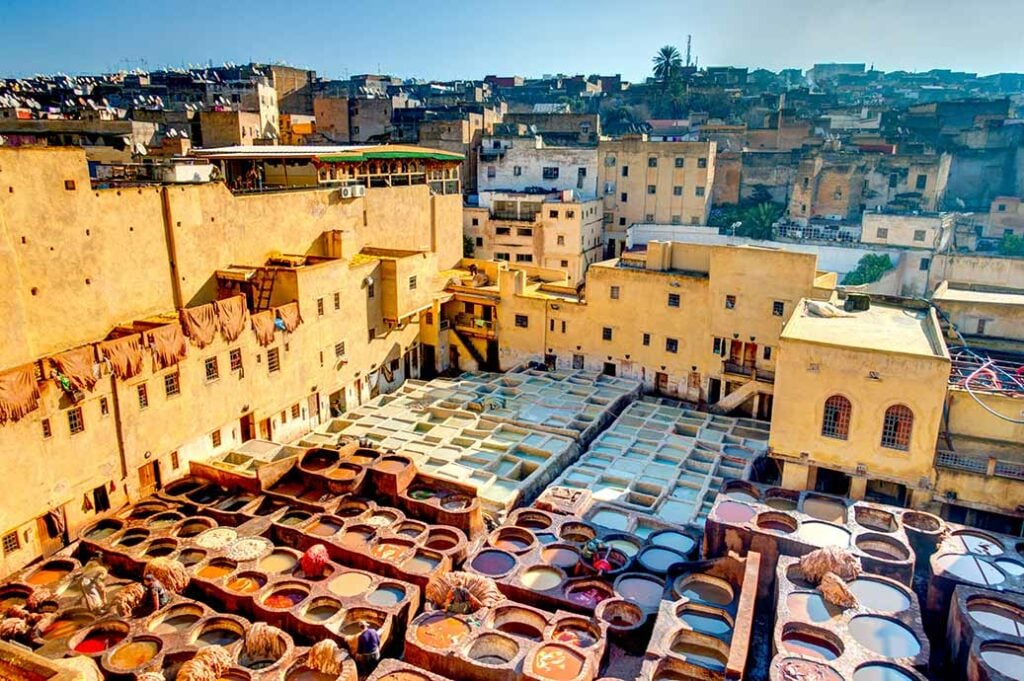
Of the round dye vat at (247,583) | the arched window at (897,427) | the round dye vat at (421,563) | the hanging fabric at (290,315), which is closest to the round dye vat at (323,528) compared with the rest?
the round dye vat at (247,583)

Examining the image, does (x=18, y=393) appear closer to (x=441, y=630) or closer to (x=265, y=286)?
(x=265, y=286)

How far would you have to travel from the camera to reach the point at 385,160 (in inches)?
1550

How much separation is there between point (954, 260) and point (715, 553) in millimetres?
26070

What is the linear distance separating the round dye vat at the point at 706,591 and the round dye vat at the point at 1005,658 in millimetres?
5477

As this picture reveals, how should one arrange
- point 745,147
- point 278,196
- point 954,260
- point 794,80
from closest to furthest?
point 278,196, point 954,260, point 745,147, point 794,80

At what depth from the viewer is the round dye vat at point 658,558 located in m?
20.7

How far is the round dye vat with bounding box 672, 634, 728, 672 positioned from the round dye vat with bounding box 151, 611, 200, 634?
A: 11809 millimetres

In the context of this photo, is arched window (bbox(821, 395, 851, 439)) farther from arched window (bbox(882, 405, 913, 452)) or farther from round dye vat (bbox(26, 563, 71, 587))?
round dye vat (bbox(26, 563, 71, 587))

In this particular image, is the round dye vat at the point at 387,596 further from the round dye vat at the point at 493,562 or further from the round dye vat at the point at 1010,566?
the round dye vat at the point at 1010,566

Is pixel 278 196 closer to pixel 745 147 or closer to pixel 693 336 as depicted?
pixel 693 336

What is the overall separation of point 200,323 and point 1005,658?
76.8ft

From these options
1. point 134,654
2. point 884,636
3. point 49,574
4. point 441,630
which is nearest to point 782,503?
point 884,636

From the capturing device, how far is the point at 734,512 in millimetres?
20969

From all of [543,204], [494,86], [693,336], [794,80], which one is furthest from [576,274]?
[794,80]
